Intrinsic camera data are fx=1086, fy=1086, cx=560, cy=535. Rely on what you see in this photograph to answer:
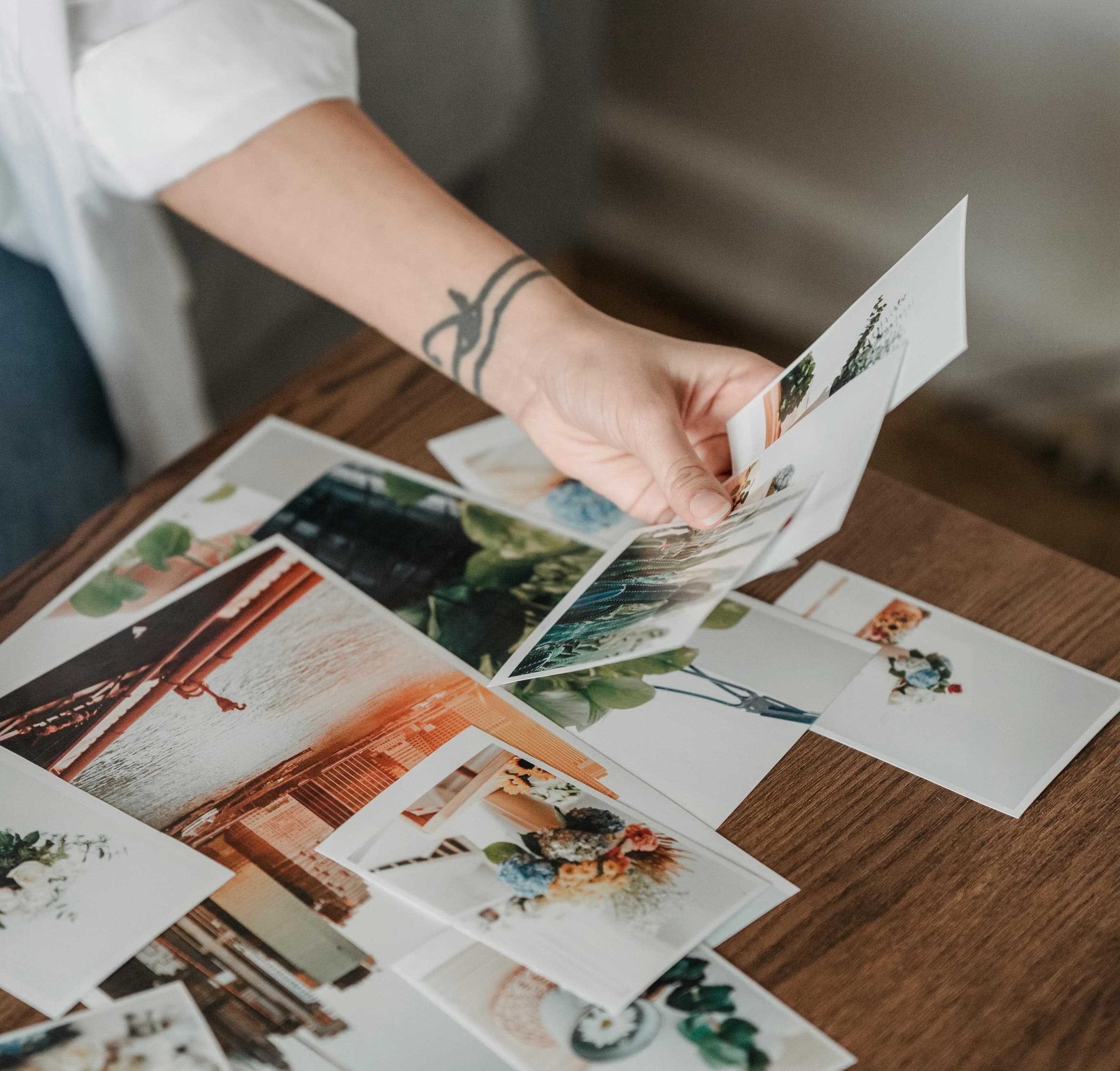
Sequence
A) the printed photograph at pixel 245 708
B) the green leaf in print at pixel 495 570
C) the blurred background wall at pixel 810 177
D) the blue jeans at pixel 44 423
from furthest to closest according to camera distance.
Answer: the blurred background wall at pixel 810 177 < the blue jeans at pixel 44 423 < the green leaf in print at pixel 495 570 < the printed photograph at pixel 245 708

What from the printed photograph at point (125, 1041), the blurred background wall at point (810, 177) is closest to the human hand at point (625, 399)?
the printed photograph at point (125, 1041)

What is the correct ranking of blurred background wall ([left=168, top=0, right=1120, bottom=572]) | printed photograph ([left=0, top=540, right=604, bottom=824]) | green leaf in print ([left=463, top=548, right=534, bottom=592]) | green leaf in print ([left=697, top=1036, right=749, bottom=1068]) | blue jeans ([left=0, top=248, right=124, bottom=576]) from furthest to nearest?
1. blurred background wall ([left=168, top=0, right=1120, bottom=572])
2. blue jeans ([left=0, top=248, right=124, bottom=576])
3. green leaf in print ([left=463, top=548, right=534, bottom=592])
4. printed photograph ([left=0, top=540, right=604, bottom=824])
5. green leaf in print ([left=697, top=1036, right=749, bottom=1068])

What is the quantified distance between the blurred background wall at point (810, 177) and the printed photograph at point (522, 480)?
2.08 ft

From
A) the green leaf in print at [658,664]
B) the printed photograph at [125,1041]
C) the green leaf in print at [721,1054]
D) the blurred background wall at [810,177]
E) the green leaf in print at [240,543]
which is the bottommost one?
the printed photograph at [125,1041]

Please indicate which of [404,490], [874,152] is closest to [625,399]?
[404,490]

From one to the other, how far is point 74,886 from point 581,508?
1.22ft

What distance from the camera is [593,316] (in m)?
0.71

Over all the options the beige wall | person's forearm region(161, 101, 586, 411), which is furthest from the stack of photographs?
the beige wall

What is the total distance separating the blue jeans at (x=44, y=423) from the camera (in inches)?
31.9

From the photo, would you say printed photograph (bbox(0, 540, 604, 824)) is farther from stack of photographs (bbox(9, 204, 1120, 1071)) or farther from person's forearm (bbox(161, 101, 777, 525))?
person's forearm (bbox(161, 101, 777, 525))

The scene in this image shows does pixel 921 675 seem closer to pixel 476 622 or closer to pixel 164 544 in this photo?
pixel 476 622

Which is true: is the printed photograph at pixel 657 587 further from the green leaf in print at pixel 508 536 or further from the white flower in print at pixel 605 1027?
the white flower in print at pixel 605 1027

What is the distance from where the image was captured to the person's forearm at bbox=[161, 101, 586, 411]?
28.9 inches

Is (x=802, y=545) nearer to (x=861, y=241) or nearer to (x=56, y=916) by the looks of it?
(x=56, y=916)
